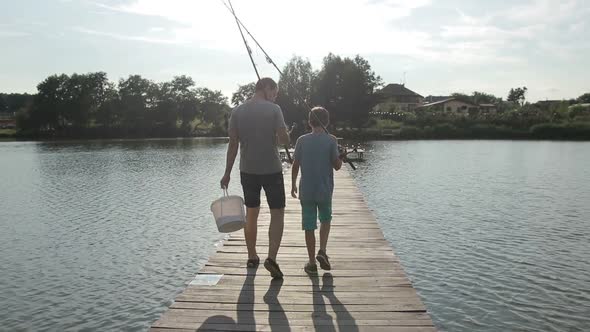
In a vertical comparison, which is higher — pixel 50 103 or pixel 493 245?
pixel 50 103

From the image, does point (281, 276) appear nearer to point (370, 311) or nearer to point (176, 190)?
point (370, 311)

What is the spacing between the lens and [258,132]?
5.35 meters

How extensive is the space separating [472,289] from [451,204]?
8947 millimetres

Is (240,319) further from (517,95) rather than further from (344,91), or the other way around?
(517,95)

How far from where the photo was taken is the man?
5.36 m

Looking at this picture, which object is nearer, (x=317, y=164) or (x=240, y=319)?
(x=240, y=319)

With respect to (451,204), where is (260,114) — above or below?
above

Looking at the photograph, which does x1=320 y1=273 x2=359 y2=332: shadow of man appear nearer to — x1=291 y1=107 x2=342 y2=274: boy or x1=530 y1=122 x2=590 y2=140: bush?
x1=291 y1=107 x2=342 y2=274: boy

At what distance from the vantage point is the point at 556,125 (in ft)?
233

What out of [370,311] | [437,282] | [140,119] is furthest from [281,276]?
[140,119]

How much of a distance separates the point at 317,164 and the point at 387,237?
695cm

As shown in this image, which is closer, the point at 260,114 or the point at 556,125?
the point at 260,114

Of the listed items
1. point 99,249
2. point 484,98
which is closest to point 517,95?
point 484,98

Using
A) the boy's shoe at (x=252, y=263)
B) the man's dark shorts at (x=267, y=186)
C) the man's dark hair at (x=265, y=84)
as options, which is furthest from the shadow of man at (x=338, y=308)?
the man's dark hair at (x=265, y=84)
